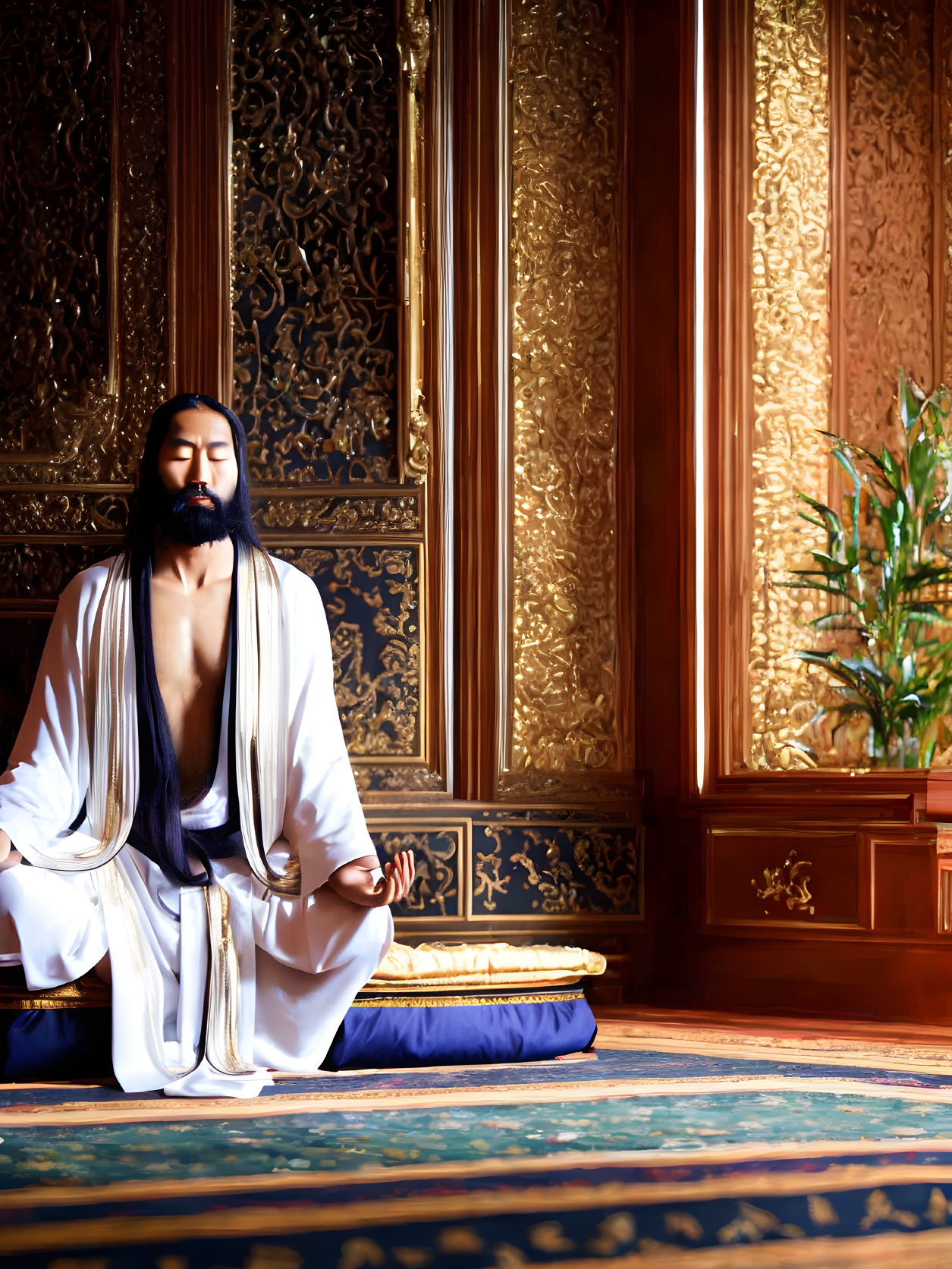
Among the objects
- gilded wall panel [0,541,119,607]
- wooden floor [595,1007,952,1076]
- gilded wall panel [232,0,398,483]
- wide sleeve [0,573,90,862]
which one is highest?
gilded wall panel [232,0,398,483]

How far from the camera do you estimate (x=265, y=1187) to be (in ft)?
6.06

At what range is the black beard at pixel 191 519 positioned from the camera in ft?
10.9

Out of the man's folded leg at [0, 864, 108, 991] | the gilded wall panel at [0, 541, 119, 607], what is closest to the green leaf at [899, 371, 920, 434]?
the gilded wall panel at [0, 541, 119, 607]

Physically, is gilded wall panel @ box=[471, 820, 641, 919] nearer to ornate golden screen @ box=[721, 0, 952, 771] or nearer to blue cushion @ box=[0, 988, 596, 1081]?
ornate golden screen @ box=[721, 0, 952, 771]

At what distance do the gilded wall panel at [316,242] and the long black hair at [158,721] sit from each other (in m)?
0.91

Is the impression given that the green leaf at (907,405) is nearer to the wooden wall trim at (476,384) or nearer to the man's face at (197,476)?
the wooden wall trim at (476,384)

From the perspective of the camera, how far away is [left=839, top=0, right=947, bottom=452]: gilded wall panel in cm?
454

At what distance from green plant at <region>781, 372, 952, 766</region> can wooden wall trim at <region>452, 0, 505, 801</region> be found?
1037 mm

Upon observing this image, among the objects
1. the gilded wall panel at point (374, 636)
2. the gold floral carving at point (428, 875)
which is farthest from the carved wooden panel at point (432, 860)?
the gilded wall panel at point (374, 636)

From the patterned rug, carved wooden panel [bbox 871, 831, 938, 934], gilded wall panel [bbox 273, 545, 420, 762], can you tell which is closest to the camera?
the patterned rug

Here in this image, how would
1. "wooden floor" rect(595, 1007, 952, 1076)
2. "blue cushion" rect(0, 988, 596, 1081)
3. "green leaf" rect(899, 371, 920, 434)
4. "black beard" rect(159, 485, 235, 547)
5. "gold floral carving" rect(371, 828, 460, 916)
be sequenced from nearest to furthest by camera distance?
"blue cushion" rect(0, 988, 596, 1081)
"wooden floor" rect(595, 1007, 952, 1076)
"black beard" rect(159, 485, 235, 547)
"gold floral carving" rect(371, 828, 460, 916)
"green leaf" rect(899, 371, 920, 434)

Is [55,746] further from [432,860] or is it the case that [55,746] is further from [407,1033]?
[432,860]

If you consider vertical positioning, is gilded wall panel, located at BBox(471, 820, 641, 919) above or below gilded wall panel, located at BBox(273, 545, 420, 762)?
below

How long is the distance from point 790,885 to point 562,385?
1813mm
